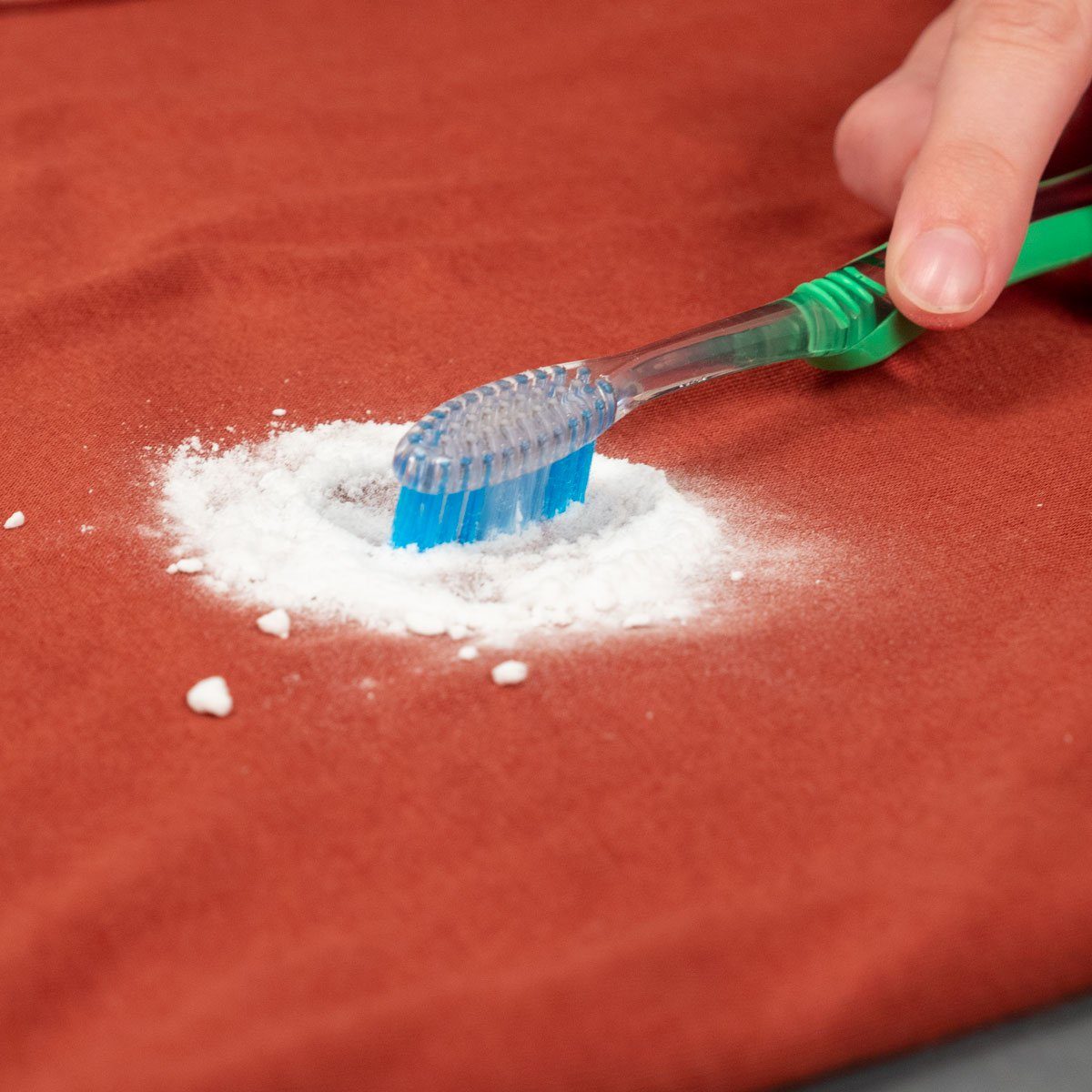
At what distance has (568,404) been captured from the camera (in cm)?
63

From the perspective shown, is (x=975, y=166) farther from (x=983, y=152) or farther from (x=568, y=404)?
(x=568, y=404)

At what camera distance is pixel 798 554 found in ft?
2.08

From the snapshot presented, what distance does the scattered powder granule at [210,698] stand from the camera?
20.6 inches

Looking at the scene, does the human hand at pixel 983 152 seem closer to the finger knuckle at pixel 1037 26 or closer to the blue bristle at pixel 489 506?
the finger knuckle at pixel 1037 26

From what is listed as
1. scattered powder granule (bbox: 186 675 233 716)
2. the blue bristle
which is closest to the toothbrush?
the blue bristle

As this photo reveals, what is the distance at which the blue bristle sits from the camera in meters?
0.61

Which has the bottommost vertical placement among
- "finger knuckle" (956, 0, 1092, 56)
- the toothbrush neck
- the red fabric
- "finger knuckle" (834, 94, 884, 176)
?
the red fabric

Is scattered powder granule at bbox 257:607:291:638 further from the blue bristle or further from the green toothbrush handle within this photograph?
the green toothbrush handle

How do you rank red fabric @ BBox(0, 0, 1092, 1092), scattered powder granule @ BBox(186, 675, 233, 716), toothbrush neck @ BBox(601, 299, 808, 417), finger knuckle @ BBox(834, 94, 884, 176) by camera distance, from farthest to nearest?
finger knuckle @ BBox(834, 94, 884, 176)
toothbrush neck @ BBox(601, 299, 808, 417)
scattered powder granule @ BBox(186, 675, 233, 716)
red fabric @ BBox(0, 0, 1092, 1092)

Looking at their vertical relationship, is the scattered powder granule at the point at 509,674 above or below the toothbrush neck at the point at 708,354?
below

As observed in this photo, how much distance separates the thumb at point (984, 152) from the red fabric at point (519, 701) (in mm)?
83

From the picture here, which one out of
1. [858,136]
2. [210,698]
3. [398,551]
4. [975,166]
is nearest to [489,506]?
[398,551]

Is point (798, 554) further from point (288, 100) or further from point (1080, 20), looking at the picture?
point (288, 100)

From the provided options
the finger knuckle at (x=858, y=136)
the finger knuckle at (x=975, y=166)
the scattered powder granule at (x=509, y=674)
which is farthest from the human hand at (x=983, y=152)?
the scattered powder granule at (x=509, y=674)
